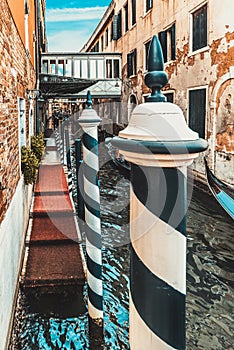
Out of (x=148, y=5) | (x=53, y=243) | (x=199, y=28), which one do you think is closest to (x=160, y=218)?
(x=53, y=243)

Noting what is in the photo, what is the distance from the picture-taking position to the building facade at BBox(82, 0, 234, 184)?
8031 mm

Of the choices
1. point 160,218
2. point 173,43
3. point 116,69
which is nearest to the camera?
point 160,218

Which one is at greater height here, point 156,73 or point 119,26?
point 119,26

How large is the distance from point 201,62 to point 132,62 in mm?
6644

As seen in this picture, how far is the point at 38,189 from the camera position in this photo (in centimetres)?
716

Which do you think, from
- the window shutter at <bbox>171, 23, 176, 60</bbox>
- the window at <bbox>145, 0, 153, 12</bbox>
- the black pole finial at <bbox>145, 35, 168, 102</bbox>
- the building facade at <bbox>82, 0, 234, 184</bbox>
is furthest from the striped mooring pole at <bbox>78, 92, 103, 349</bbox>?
the window at <bbox>145, 0, 153, 12</bbox>

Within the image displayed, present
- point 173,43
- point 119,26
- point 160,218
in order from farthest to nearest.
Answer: point 119,26 → point 173,43 → point 160,218

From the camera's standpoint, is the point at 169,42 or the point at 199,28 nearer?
the point at 199,28

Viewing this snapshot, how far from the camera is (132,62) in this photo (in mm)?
15508

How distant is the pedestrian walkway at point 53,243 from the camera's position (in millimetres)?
3758

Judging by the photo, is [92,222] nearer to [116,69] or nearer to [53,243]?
[53,243]

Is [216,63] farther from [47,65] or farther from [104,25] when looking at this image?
[104,25]

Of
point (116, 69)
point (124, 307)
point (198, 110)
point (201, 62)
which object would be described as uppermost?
point (116, 69)

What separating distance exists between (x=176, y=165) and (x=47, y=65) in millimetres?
17077
